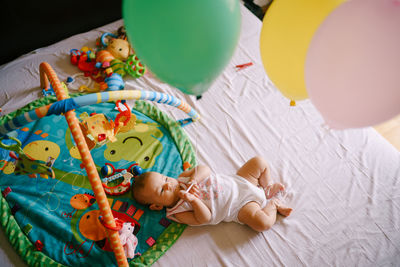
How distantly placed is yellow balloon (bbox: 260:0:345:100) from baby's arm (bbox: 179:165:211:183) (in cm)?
56

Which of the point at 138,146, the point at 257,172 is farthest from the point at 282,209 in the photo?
the point at 138,146

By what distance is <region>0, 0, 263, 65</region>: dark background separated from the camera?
5.38 feet

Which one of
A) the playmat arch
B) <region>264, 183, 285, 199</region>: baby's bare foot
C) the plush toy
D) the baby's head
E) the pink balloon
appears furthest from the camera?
<region>264, 183, 285, 199</region>: baby's bare foot

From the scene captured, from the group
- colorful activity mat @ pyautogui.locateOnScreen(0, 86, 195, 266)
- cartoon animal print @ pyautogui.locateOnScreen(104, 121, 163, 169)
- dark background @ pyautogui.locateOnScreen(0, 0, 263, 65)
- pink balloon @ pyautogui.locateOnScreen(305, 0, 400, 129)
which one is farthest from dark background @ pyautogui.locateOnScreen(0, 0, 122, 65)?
pink balloon @ pyautogui.locateOnScreen(305, 0, 400, 129)

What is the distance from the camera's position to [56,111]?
1007mm

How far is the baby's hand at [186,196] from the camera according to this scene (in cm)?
117

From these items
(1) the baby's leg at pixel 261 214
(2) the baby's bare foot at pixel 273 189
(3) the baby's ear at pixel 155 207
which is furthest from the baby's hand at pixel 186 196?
(2) the baby's bare foot at pixel 273 189

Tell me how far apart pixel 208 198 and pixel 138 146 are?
502 millimetres

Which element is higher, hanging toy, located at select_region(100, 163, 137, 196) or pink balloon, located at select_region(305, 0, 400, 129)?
pink balloon, located at select_region(305, 0, 400, 129)

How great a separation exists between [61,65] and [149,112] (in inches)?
29.7

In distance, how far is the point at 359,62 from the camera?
67 cm

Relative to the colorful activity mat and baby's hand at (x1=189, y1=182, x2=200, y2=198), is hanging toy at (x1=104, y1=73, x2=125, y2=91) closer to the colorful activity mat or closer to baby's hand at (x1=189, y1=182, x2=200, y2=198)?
the colorful activity mat

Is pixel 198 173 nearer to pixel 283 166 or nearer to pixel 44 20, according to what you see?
pixel 283 166

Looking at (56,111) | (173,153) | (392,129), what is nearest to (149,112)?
(173,153)
